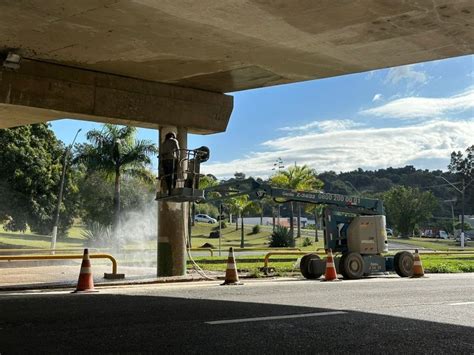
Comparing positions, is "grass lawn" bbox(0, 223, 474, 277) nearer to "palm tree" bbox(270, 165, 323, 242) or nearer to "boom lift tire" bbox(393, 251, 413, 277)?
"boom lift tire" bbox(393, 251, 413, 277)

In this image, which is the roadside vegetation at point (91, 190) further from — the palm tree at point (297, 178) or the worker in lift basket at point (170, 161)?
the worker in lift basket at point (170, 161)

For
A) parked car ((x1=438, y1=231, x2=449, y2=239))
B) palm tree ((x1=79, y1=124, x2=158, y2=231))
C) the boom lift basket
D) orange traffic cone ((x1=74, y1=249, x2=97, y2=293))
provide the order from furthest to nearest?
parked car ((x1=438, y1=231, x2=449, y2=239)) < palm tree ((x1=79, y1=124, x2=158, y2=231)) < the boom lift basket < orange traffic cone ((x1=74, y1=249, x2=97, y2=293))

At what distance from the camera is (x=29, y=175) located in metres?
40.2

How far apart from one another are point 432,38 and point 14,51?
29.8 feet

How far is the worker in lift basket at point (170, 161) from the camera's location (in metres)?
12.7

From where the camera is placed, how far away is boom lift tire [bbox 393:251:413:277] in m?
15.6

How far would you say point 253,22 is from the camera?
10164 millimetres

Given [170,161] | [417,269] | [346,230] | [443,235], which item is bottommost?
[417,269]

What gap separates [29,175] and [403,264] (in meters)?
32.0

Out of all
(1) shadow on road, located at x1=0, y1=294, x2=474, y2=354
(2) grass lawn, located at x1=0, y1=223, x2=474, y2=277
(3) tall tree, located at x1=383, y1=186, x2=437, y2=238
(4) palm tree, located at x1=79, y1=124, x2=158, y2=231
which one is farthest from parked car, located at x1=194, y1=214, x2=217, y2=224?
(1) shadow on road, located at x1=0, y1=294, x2=474, y2=354

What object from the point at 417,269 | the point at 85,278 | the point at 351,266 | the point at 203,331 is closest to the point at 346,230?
the point at 351,266

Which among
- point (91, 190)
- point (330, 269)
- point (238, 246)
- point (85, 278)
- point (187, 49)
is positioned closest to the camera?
point (85, 278)

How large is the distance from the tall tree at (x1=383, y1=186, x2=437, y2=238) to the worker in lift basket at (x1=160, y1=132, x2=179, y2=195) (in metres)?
67.9

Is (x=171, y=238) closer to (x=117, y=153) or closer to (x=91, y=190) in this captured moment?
(x=117, y=153)
